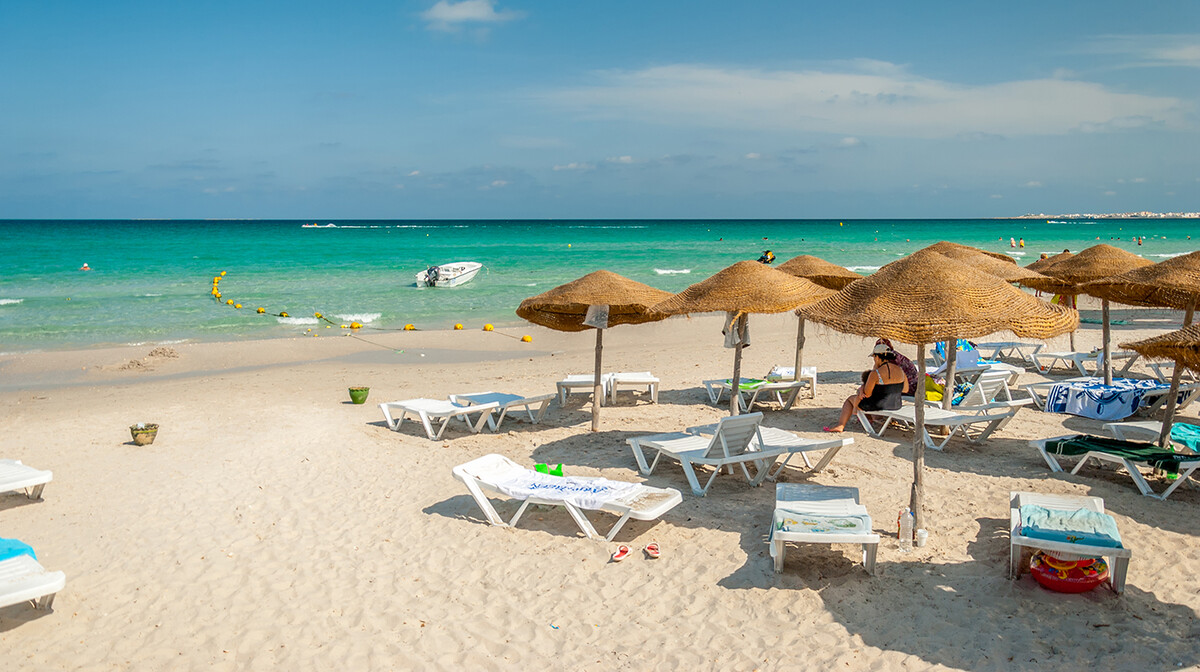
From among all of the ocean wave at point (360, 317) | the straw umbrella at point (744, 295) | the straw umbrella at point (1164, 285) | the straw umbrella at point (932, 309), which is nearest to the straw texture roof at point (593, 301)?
the straw umbrella at point (744, 295)

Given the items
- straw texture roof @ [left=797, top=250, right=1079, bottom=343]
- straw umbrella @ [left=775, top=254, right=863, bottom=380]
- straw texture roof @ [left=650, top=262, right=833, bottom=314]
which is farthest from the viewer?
straw umbrella @ [left=775, top=254, right=863, bottom=380]

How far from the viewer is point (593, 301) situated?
8.21 meters

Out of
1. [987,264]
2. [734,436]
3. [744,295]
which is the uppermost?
[987,264]

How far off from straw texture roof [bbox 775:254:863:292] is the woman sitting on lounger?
1930 millimetres

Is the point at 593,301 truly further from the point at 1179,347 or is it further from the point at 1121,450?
the point at 1179,347

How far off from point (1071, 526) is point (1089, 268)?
7241 mm

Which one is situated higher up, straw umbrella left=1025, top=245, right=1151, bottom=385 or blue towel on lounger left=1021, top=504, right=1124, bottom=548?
straw umbrella left=1025, top=245, right=1151, bottom=385

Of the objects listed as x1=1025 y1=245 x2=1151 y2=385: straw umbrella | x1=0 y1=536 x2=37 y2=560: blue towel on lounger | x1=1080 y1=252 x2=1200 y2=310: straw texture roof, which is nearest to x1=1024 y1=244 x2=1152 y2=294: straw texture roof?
x1=1025 y1=245 x2=1151 y2=385: straw umbrella

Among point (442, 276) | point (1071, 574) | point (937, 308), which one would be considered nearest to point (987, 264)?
point (937, 308)

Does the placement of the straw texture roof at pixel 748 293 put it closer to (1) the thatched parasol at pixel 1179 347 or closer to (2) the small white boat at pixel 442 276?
(1) the thatched parasol at pixel 1179 347

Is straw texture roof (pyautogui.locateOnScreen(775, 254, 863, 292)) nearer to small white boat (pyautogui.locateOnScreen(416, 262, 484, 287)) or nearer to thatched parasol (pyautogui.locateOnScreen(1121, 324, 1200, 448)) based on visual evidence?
thatched parasol (pyautogui.locateOnScreen(1121, 324, 1200, 448))

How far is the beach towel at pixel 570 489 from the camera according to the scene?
579cm

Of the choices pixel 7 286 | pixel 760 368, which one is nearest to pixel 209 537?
pixel 760 368

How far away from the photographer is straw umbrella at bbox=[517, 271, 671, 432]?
828 cm
